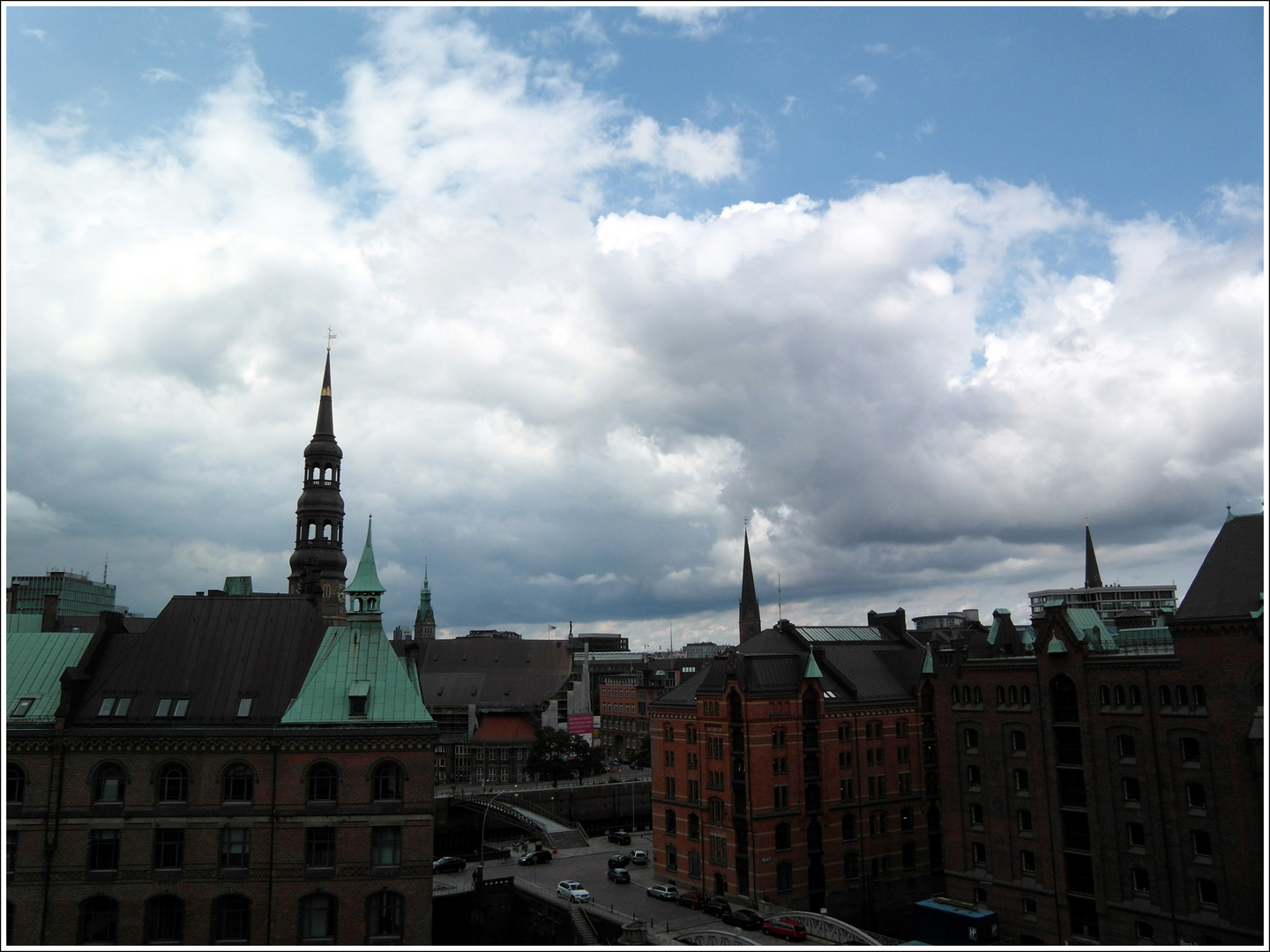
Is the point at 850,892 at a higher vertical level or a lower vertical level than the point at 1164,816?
lower

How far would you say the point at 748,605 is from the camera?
515 feet

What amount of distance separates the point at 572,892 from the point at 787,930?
2012cm

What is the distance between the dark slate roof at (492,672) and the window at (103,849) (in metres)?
117

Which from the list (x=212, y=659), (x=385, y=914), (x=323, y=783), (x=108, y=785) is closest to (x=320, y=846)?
(x=323, y=783)

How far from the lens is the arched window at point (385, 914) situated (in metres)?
52.2

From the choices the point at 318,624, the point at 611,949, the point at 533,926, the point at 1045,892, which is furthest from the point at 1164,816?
the point at 318,624

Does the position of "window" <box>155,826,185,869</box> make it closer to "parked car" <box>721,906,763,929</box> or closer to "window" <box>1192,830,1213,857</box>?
"parked car" <box>721,906,763,929</box>

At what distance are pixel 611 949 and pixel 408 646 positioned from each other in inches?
1204

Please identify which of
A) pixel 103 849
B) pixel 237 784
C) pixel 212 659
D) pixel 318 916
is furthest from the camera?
pixel 212 659

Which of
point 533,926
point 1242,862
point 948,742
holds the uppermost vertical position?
point 948,742

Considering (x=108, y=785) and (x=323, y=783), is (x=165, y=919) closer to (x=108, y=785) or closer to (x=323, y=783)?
(x=108, y=785)

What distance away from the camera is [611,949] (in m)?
38.8

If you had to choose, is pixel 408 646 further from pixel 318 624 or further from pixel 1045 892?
pixel 1045 892

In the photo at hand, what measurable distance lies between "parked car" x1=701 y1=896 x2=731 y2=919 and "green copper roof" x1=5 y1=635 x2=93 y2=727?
167 feet
